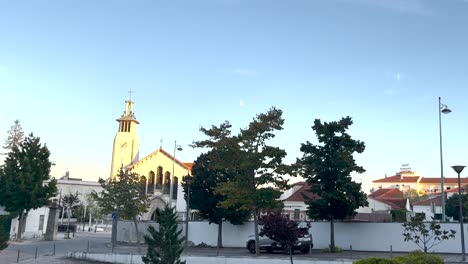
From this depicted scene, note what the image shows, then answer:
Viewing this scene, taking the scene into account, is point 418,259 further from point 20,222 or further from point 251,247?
point 20,222

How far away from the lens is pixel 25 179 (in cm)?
4669

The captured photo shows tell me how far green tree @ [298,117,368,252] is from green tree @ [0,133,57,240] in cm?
3036

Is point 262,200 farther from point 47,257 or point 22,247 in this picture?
point 22,247

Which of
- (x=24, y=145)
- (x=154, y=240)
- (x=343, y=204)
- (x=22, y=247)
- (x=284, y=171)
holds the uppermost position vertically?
(x=24, y=145)

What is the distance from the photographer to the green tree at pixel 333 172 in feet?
102

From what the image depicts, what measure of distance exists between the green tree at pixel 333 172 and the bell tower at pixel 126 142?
180 ft

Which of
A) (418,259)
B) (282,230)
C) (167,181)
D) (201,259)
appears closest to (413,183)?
(167,181)

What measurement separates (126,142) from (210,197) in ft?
161

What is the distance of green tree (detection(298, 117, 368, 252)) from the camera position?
31.2 m

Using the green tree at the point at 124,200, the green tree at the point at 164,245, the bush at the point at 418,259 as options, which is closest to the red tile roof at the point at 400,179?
the green tree at the point at 124,200

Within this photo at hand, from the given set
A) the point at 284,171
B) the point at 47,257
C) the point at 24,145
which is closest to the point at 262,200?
the point at 284,171

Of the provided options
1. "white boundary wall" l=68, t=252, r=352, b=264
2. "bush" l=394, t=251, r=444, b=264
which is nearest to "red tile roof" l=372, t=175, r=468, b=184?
"white boundary wall" l=68, t=252, r=352, b=264

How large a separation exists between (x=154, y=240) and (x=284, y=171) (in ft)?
42.0

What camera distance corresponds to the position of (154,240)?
2016 centimetres
